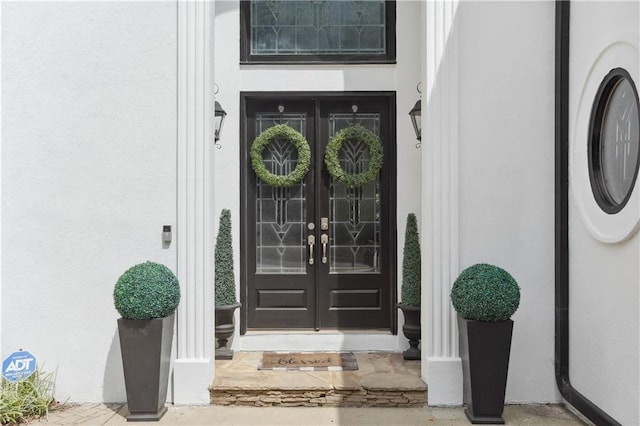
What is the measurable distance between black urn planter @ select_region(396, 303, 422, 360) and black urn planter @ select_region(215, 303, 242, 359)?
4.82ft

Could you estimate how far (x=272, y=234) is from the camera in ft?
16.6

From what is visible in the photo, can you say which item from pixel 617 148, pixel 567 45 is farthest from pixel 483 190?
pixel 567 45

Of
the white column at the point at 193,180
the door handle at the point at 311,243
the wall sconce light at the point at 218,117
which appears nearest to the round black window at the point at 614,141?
the door handle at the point at 311,243

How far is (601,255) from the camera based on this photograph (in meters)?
3.41

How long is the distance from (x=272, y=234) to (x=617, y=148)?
2933mm

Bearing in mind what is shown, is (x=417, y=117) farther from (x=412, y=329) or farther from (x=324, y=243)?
(x=412, y=329)

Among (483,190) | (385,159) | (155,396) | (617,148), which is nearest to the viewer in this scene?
(617,148)

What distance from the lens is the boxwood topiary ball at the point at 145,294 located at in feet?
11.5

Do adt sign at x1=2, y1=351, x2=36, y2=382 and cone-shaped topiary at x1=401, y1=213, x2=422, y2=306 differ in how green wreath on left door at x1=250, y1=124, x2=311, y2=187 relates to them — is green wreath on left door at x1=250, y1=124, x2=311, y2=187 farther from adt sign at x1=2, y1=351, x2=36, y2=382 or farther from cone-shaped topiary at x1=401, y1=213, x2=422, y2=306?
adt sign at x1=2, y1=351, x2=36, y2=382

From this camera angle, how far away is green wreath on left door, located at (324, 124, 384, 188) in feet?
16.2

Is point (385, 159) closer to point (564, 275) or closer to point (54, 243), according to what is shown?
point (564, 275)

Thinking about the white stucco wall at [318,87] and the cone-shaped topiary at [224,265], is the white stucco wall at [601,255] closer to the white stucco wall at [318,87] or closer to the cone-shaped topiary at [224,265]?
the white stucco wall at [318,87]

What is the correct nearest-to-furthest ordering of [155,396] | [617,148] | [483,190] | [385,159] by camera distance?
[617,148] < [155,396] < [483,190] < [385,159]

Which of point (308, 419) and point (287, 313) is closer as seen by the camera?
point (308, 419)
